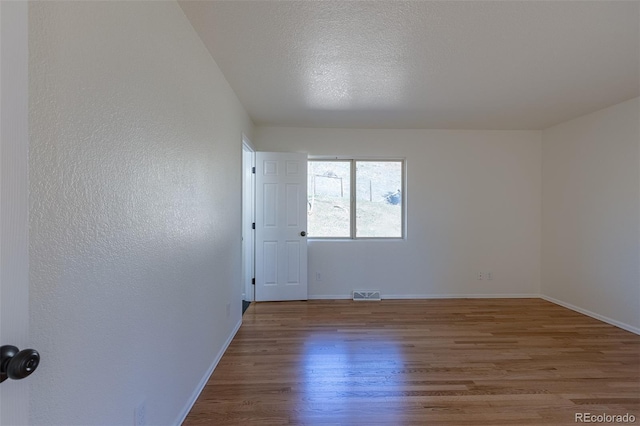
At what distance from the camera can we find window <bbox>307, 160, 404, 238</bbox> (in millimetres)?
4074

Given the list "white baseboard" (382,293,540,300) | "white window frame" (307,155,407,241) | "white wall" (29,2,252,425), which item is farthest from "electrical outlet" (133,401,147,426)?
"white baseboard" (382,293,540,300)

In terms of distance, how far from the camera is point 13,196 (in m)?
0.57

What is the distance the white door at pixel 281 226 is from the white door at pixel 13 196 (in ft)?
10.4

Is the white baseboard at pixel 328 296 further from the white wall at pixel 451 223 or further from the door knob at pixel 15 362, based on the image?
the door knob at pixel 15 362

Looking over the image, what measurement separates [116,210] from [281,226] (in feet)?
9.07

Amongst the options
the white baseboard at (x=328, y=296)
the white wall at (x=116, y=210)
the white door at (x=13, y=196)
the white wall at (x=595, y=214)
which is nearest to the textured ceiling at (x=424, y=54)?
the white wall at (x=595, y=214)

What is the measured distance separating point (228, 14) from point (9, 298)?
175 centimetres

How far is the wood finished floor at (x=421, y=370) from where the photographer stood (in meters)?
1.73

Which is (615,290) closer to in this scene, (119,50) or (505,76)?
(505,76)

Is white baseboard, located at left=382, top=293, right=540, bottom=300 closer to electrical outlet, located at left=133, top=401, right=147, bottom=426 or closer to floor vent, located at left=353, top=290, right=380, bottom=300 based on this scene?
floor vent, located at left=353, top=290, right=380, bottom=300

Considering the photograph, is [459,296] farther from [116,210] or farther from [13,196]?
[13,196]

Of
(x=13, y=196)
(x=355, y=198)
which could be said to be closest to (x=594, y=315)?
(x=355, y=198)

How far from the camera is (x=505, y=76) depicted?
2379mm
